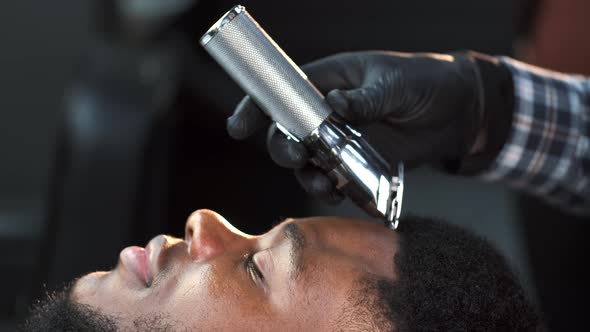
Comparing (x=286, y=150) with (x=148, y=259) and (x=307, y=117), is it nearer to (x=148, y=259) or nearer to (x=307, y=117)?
(x=307, y=117)

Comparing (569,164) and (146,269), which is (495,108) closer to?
(569,164)

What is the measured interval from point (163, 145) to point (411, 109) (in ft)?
2.15

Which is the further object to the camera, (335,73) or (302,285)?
(335,73)

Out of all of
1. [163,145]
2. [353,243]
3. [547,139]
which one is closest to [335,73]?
[353,243]

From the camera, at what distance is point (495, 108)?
3.81 ft

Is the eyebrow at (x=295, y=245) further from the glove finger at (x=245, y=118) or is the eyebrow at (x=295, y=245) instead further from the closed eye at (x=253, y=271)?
the glove finger at (x=245, y=118)

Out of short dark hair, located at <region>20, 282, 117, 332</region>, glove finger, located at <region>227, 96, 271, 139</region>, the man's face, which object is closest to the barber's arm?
glove finger, located at <region>227, 96, 271, 139</region>

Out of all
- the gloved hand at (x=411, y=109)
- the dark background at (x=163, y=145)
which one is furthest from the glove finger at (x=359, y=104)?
the dark background at (x=163, y=145)

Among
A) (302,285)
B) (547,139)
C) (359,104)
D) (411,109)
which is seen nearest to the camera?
(302,285)

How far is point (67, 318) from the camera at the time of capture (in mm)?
896

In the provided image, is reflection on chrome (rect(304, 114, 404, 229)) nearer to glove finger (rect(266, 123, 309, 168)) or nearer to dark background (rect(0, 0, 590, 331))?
glove finger (rect(266, 123, 309, 168))

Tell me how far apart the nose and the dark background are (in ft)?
1.70

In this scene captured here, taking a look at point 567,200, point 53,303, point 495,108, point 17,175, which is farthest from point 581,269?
point 17,175

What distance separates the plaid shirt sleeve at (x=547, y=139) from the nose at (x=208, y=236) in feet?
1.51
